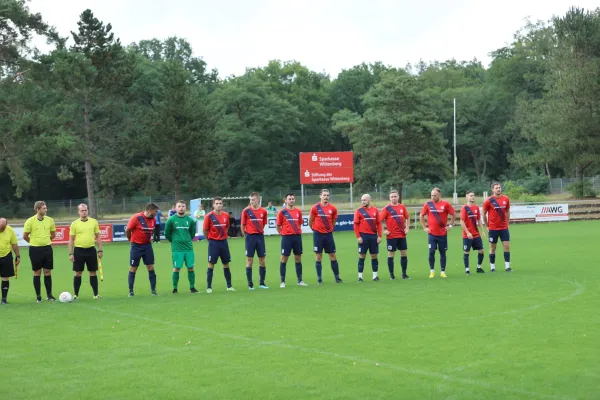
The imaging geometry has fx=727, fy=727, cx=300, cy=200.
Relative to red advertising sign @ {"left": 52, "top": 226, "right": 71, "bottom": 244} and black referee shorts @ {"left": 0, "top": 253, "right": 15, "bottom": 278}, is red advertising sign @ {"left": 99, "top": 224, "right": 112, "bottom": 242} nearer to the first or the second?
red advertising sign @ {"left": 52, "top": 226, "right": 71, "bottom": 244}

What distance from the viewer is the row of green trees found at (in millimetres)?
45125

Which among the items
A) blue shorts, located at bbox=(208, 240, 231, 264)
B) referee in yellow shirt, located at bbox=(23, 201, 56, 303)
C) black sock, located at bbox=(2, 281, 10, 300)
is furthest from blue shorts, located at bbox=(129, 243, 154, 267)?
black sock, located at bbox=(2, 281, 10, 300)

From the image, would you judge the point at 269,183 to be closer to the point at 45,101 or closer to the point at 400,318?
the point at 45,101

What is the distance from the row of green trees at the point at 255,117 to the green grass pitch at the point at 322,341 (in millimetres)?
30865

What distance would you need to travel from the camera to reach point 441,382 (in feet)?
24.4

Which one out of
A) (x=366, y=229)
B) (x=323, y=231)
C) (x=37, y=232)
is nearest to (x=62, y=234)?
(x=37, y=232)

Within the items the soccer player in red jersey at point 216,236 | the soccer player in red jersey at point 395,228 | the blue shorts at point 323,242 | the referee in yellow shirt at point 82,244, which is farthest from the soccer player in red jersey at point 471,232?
the referee in yellow shirt at point 82,244

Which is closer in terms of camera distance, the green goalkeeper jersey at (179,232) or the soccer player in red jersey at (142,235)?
the soccer player in red jersey at (142,235)

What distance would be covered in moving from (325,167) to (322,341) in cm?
3491

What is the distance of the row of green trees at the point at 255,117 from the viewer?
4512 centimetres

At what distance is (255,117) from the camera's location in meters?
77.5

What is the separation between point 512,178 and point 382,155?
73.1ft

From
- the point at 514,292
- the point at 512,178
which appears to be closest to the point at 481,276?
the point at 514,292

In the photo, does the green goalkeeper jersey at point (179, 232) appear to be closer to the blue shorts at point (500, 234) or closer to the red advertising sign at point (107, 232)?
the blue shorts at point (500, 234)
